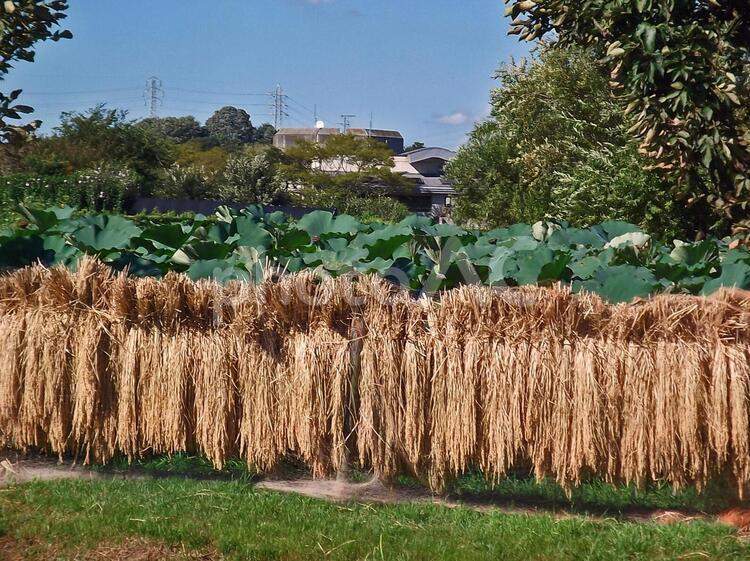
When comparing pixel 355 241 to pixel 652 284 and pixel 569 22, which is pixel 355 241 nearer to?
pixel 652 284

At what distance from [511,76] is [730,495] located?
1928 cm

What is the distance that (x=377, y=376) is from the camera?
513 cm

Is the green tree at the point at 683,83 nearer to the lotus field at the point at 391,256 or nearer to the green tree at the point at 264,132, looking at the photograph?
the lotus field at the point at 391,256

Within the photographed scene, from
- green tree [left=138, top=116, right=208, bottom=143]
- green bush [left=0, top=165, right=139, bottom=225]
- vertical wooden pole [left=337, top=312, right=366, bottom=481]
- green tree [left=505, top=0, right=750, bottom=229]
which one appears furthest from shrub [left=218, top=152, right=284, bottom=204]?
green tree [left=138, top=116, right=208, bottom=143]

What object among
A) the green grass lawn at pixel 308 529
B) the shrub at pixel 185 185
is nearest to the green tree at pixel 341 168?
the shrub at pixel 185 185

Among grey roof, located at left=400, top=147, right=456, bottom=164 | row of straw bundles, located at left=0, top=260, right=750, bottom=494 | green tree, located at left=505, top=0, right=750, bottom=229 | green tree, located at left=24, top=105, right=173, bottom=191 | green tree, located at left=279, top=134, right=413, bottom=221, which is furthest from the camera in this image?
grey roof, located at left=400, top=147, right=456, bottom=164

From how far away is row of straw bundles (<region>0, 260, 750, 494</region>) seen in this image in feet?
16.1

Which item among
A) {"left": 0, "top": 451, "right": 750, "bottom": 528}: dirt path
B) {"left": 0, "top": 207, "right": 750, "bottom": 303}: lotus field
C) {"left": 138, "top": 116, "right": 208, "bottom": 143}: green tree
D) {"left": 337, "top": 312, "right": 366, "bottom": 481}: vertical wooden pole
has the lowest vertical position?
{"left": 0, "top": 451, "right": 750, "bottom": 528}: dirt path

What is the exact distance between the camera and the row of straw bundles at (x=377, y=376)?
490 centimetres

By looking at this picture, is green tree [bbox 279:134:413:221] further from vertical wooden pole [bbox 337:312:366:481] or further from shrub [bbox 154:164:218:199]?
vertical wooden pole [bbox 337:312:366:481]

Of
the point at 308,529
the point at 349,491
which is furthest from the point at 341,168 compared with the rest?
the point at 308,529

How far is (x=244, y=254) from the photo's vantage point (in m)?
6.46

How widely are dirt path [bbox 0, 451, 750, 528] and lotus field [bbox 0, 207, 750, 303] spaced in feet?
3.97

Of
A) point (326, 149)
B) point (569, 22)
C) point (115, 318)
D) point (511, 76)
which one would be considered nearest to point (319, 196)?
point (326, 149)
